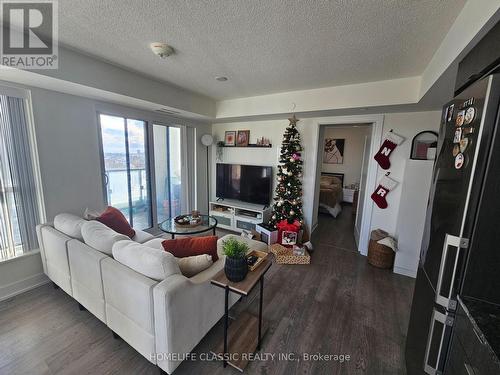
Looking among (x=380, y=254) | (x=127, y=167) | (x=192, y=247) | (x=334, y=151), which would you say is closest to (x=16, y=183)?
(x=127, y=167)

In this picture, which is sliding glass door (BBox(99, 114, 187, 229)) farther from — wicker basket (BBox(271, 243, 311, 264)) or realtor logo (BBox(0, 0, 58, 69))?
wicker basket (BBox(271, 243, 311, 264))

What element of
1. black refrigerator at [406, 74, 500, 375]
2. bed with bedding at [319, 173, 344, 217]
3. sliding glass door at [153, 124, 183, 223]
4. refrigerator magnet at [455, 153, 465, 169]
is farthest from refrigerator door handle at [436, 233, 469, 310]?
bed with bedding at [319, 173, 344, 217]

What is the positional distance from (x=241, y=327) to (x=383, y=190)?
2.75m

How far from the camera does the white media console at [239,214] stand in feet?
12.7

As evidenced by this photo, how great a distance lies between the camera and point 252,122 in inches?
161

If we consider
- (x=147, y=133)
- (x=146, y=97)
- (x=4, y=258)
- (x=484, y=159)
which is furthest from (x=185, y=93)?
(x=484, y=159)

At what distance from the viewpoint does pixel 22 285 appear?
221 cm

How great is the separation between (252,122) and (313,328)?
11.3ft

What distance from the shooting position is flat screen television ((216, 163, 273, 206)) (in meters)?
3.91

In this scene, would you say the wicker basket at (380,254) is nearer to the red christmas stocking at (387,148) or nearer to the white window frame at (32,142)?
Answer: the red christmas stocking at (387,148)

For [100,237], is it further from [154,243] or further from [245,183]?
[245,183]

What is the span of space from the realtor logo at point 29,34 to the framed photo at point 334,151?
643 centimetres

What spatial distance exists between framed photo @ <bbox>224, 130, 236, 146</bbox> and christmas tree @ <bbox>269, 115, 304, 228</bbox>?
126cm

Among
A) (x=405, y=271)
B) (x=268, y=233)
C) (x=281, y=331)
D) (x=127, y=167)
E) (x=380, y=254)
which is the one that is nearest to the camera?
(x=281, y=331)
